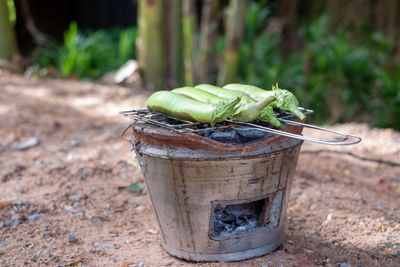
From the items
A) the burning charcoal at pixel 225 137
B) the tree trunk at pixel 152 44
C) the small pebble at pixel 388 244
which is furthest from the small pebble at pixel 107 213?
the tree trunk at pixel 152 44

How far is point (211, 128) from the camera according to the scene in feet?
6.39

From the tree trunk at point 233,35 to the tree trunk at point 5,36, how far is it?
3601 millimetres

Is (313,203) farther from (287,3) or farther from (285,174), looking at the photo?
(287,3)

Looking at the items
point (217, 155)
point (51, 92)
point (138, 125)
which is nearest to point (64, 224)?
point (138, 125)

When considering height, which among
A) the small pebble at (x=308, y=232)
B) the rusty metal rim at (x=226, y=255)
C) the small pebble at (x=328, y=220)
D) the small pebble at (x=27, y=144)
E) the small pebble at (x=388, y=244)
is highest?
the rusty metal rim at (x=226, y=255)

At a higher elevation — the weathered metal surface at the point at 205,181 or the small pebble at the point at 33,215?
the weathered metal surface at the point at 205,181

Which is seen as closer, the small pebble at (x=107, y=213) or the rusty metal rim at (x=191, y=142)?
the rusty metal rim at (x=191, y=142)

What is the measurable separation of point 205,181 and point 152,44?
4.50 metres

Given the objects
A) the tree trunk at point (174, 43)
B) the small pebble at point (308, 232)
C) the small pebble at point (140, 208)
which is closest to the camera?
the small pebble at point (308, 232)

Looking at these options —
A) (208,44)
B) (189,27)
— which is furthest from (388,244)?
(208,44)

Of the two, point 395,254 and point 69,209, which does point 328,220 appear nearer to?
point 395,254

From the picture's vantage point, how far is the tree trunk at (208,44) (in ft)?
25.8

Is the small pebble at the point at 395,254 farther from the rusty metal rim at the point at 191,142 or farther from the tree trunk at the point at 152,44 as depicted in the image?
the tree trunk at the point at 152,44

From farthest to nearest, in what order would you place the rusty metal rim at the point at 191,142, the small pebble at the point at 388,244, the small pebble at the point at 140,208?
the small pebble at the point at 140,208
the small pebble at the point at 388,244
the rusty metal rim at the point at 191,142
